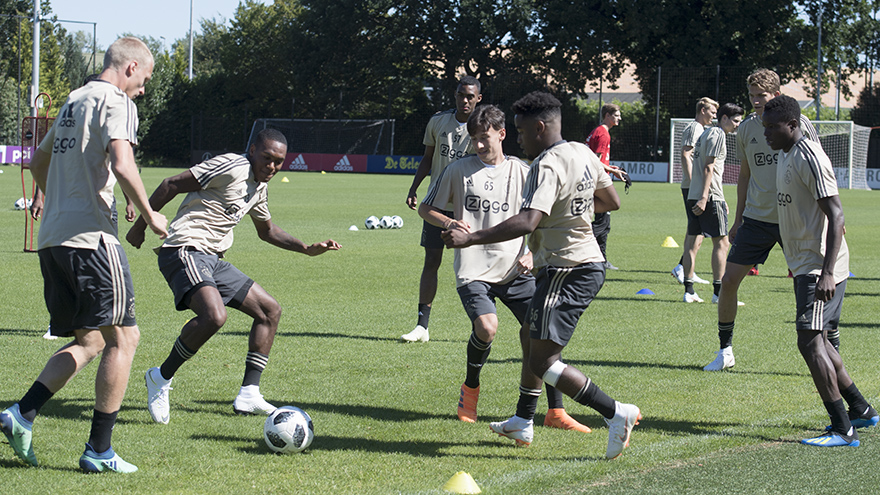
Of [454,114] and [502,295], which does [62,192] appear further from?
[454,114]

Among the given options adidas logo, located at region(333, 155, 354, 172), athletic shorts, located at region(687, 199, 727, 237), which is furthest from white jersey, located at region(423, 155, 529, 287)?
adidas logo, located at region(333, 155, 354, 172)

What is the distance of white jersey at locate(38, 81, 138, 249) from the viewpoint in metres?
4.23

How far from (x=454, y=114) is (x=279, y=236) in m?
2.58

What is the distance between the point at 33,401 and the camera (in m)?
4.45

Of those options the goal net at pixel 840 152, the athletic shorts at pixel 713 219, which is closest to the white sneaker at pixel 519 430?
the athletic shorts at pixel 713 219

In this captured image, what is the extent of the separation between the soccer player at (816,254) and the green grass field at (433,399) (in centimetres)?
19

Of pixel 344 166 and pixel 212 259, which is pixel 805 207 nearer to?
pixel 212 259

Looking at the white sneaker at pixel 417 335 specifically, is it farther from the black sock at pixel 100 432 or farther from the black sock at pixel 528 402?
the black sock at pixel 100 432

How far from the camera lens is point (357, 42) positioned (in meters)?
55.8

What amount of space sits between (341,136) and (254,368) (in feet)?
146

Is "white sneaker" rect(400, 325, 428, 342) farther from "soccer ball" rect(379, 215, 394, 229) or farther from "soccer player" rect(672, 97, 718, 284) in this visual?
"soccer ball" rect(379, 215, 394, 229)

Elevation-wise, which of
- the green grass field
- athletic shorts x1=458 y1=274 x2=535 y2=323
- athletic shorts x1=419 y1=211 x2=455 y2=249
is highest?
athletic shorts x1=419 y1=211 x2=455 y2=249

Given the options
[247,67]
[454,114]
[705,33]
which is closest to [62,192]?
[454,114]

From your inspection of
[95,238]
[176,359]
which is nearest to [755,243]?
[176,359]
